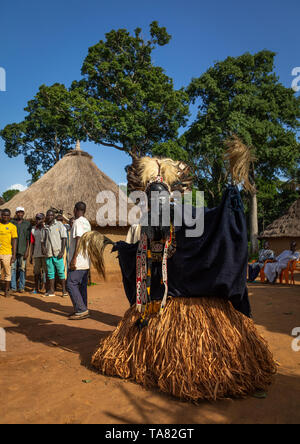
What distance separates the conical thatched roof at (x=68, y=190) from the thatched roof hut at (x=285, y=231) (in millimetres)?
9945

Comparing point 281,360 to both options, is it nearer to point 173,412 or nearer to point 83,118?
point 173,412

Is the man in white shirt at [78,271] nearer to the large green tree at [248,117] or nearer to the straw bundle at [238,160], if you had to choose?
the straw bundle at [238,160]

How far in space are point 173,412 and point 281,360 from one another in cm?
175

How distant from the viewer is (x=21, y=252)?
878 centimetres

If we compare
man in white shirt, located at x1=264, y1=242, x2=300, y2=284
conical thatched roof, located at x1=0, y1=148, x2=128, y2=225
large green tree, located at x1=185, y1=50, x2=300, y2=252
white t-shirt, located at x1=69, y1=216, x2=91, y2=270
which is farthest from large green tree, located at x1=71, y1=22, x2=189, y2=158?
white t-shirt, located at x1=69, y1=216, x2=91, y2=270

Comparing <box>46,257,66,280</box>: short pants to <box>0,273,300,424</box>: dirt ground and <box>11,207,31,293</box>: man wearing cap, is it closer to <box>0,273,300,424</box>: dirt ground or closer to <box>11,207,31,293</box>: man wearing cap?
<box>11,207,31,293</box>: man wearing cap

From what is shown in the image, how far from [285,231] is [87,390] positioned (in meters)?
16.8

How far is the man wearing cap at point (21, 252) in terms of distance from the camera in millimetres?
8781

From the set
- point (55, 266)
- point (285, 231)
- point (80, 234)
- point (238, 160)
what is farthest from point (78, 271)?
point (285, 231)

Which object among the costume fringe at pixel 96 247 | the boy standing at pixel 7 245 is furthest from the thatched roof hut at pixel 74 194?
the costume fringe at pixel 96 247

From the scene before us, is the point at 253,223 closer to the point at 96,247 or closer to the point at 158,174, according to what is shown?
the point at 158,174

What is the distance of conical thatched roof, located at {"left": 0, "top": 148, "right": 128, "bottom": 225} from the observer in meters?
11.5

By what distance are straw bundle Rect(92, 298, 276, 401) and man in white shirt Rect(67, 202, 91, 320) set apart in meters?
2.40

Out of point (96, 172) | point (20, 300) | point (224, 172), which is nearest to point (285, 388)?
point (224, 172)
